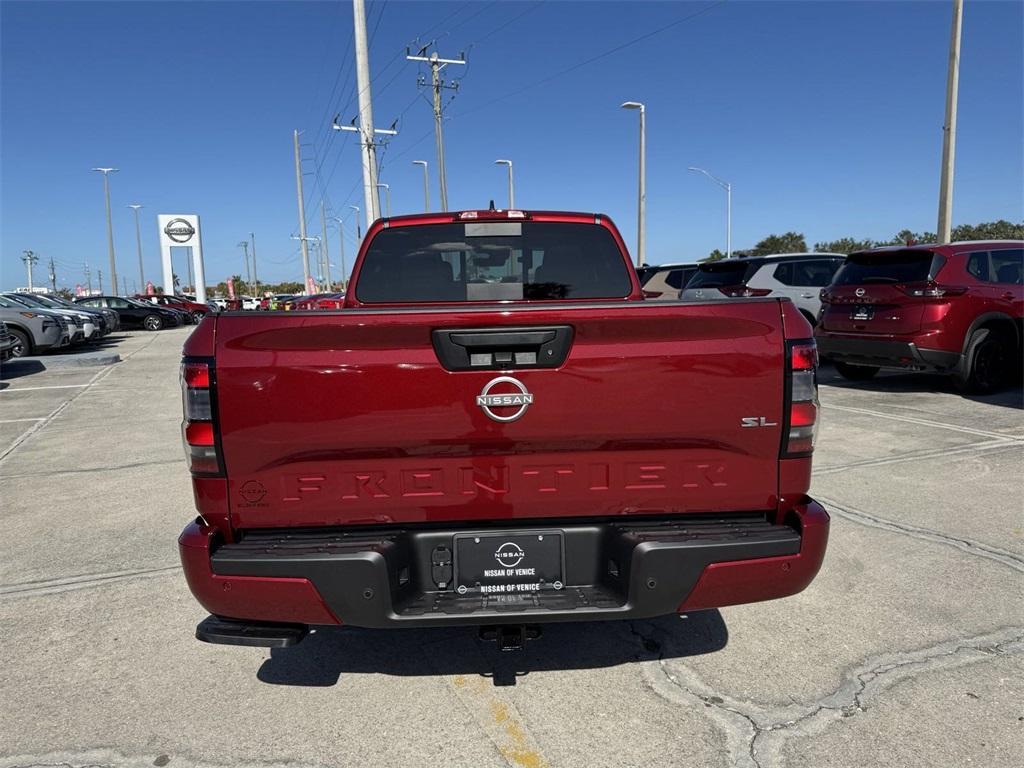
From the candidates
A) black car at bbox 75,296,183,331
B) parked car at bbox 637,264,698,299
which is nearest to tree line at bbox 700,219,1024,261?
parked car at bbox 637,264,698,299

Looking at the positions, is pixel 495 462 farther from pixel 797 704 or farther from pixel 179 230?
pixel 179 230

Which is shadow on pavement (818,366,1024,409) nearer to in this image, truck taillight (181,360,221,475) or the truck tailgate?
the truck tailgate

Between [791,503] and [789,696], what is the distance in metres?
0.90

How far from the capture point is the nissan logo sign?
5284cm

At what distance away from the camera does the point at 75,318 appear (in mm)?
19531

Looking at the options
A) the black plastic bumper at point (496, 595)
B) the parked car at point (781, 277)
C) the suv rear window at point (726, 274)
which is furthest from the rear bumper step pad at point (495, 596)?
the suv rear window at point (726, 274)

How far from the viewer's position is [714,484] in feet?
8.29

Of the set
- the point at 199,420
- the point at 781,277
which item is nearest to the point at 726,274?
the point at 781,277

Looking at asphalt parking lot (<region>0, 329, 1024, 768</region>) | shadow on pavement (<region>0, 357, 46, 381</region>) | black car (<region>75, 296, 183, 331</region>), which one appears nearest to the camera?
asphalt parking lot (<region>0, 329, 1024, 768</region>)

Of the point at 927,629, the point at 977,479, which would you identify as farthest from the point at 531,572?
the point at 977,479

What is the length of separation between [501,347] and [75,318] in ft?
68.5

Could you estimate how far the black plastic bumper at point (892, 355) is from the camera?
875cm

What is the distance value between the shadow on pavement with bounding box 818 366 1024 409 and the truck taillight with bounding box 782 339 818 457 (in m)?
7.80

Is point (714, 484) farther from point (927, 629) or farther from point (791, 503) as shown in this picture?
point (927, 629)
